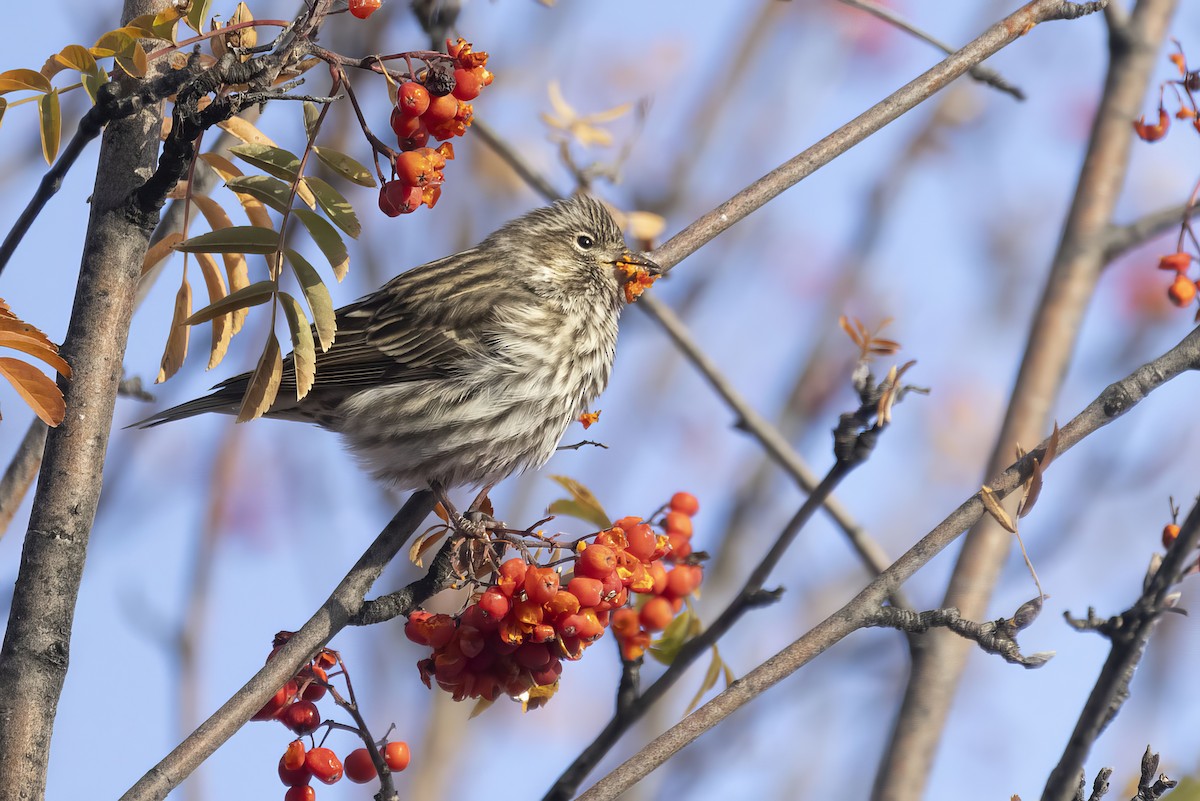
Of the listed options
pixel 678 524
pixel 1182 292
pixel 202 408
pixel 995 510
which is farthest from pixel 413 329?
pixel 995 510

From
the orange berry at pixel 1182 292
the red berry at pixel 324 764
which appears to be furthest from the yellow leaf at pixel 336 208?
the orange berry at pixel 1182 292

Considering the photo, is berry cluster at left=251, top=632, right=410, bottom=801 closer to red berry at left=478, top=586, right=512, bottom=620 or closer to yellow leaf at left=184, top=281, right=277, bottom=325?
red berry at left=478, top=586, right=512, bottom=620

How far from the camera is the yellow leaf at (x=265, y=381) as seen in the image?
2.95 meters

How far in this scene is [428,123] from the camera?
3.12 meters

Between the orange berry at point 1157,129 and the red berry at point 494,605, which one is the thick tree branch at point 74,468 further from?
the orange berry at point 1157,129

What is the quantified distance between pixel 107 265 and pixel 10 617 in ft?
2.83

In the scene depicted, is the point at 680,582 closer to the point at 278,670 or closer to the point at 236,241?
the point at 278,670

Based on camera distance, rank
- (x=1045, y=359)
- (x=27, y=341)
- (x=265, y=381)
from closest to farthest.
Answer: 1. (x=27, y=341)
2. (x=265, y=381)
3. (x=1045, y=359)

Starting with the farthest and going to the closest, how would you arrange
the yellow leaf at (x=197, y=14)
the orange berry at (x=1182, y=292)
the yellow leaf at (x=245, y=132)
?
the orange berry at (x=1182, y=292), the yellow leaf at (x=245, y=132), the yellow leaf at (x=197, y=14)

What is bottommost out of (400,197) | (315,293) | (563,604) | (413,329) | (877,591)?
(877,591)

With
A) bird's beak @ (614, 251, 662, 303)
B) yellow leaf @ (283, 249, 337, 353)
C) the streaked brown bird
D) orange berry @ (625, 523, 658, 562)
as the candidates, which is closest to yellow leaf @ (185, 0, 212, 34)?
yellow leaf @ (283, 249, 337, 353)

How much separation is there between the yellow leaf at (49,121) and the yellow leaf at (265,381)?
2.29 ft

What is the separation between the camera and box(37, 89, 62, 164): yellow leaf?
117 inches

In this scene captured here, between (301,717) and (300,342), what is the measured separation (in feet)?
3.83
